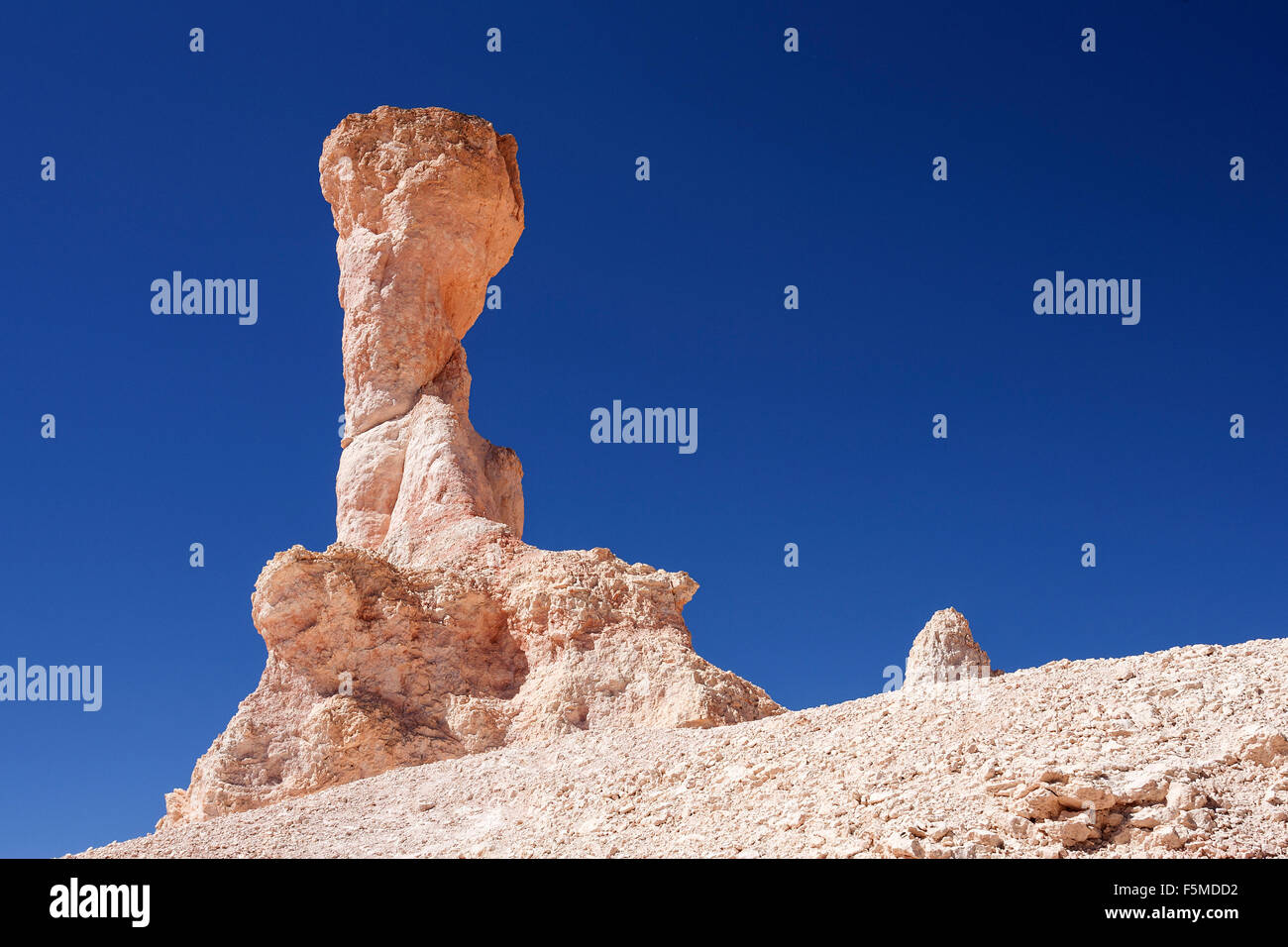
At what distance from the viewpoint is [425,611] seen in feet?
72.3

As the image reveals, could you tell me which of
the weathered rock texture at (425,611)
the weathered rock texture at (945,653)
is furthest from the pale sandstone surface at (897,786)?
the weathered rock texture at (945,653)

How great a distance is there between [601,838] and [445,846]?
2.11m

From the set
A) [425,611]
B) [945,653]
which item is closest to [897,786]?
[425,611]

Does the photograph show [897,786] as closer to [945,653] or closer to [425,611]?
[425,611]

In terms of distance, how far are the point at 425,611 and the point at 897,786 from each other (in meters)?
13.2

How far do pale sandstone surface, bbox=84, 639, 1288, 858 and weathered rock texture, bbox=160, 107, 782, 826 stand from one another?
12.6ft

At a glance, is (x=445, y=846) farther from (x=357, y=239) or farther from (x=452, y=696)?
(x=357, y=239)

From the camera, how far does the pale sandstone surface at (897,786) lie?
28.7ft

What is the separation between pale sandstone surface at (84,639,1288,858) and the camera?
8.76 m

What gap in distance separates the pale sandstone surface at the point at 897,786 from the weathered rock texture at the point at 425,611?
151 inches

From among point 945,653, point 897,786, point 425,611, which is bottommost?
point 897,786

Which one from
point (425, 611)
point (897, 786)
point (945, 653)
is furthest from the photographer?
point (945, 653)

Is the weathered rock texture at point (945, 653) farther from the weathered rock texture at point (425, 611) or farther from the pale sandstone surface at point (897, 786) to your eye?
the pale sandstone surface at point (897, 786)
